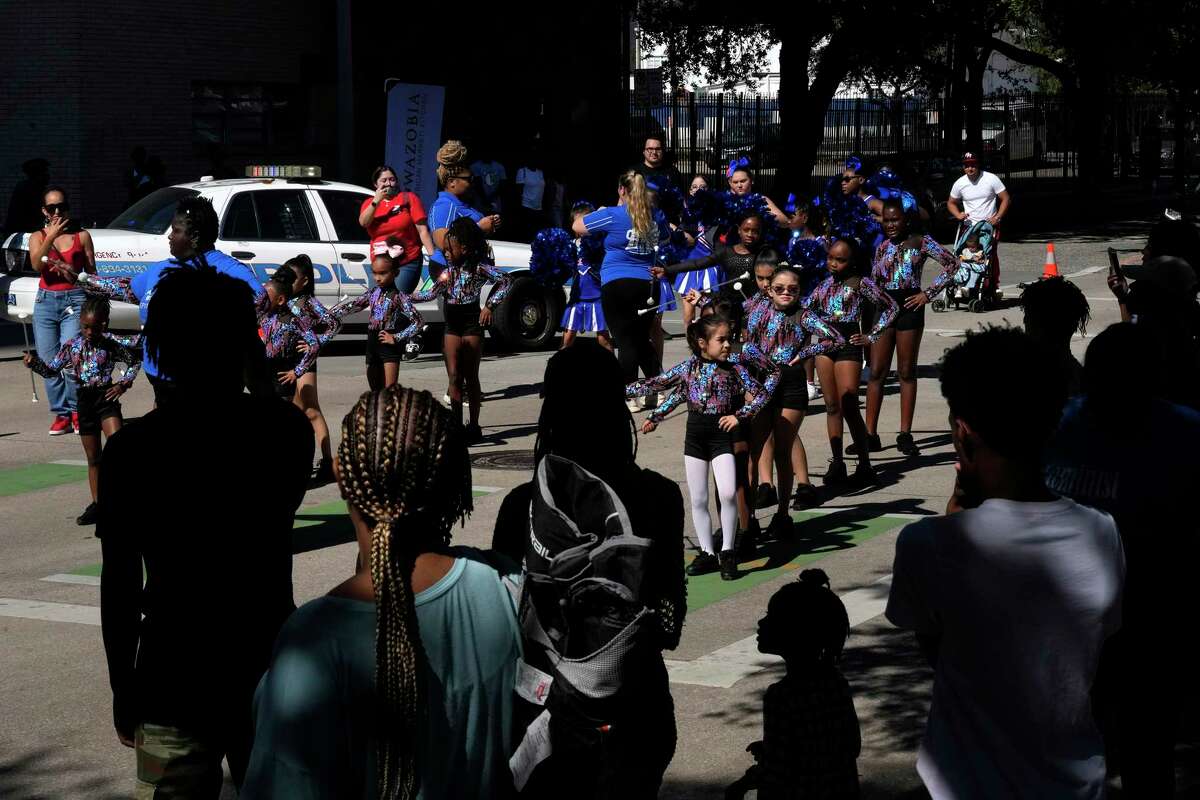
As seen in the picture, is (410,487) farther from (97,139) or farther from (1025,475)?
(97,139)

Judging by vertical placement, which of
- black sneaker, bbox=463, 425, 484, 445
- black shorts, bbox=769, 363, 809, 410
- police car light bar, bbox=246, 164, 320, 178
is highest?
police car light bar, bbox=246, 164, 320, 178

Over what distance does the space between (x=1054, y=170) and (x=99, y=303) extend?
4046 centimetres

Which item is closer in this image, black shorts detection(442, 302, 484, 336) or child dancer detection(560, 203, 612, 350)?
black shorts detection(442, 302, 484, 336)

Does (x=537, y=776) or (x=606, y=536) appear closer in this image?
(x=537, y=776)

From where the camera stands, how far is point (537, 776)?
310 cm

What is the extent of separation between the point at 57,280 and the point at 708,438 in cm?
603

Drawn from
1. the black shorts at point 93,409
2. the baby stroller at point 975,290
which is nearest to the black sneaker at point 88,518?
the black shorts at point 93,409

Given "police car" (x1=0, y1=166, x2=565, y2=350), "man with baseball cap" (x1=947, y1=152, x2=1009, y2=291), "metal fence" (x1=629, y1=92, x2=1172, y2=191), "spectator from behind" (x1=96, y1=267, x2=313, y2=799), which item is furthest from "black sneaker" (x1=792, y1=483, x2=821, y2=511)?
"metal fence" (x1=629, y1=92, x2=1172, y2=191)

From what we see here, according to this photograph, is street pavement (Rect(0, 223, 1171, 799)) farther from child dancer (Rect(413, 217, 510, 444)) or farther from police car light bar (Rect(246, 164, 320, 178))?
police car light bar (Rect(246, 164, 320, 178))

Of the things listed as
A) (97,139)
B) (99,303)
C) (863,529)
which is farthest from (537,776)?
(97,139)

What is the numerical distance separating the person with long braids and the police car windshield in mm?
7656

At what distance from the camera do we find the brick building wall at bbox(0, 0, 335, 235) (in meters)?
23.2

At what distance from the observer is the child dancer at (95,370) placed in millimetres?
9125

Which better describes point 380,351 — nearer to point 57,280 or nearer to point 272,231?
point 57,280
